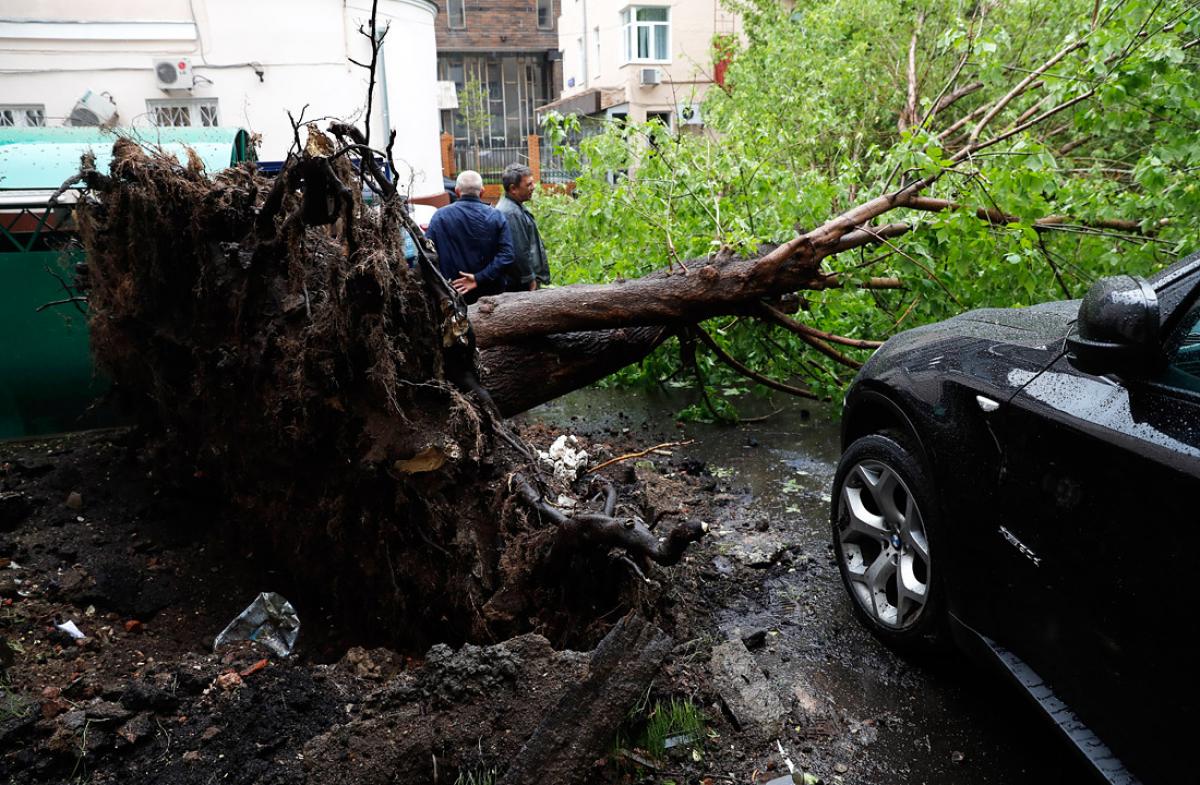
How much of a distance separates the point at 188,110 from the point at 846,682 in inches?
648

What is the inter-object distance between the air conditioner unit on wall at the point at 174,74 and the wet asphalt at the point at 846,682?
46.4 feet

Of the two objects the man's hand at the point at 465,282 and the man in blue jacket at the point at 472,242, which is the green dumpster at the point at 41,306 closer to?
the man in blue jacket at the point at 472,242

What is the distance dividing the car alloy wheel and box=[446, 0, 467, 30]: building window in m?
40.1

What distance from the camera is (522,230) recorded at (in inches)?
303

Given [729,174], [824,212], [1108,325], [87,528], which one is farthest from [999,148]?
[87,528]

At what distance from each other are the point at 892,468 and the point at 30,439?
20.3ft

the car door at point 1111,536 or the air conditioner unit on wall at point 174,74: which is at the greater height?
the air conditioner unit on wall at point 174,74

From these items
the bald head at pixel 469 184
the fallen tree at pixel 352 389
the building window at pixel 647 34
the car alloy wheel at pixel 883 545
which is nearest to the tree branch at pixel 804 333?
the fallen tree at pixel 352 389

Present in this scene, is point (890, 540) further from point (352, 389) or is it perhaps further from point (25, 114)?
point (25, 114)

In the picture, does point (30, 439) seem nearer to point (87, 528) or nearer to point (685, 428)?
point (87, 528)

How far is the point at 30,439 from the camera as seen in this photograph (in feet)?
20.4

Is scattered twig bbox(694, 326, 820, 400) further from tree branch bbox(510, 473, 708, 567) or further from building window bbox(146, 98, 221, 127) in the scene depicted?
building window bbox(146, 98, 221, 127)

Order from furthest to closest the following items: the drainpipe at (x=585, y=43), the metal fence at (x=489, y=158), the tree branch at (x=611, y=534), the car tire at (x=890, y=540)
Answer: the metal fence at (x=489, y=158)
the drainpipe at (x=585, y=43)
the car tire at (x=890, y=540)
the tree branch at (x=611, y=534)

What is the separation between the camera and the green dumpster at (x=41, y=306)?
5758mm
